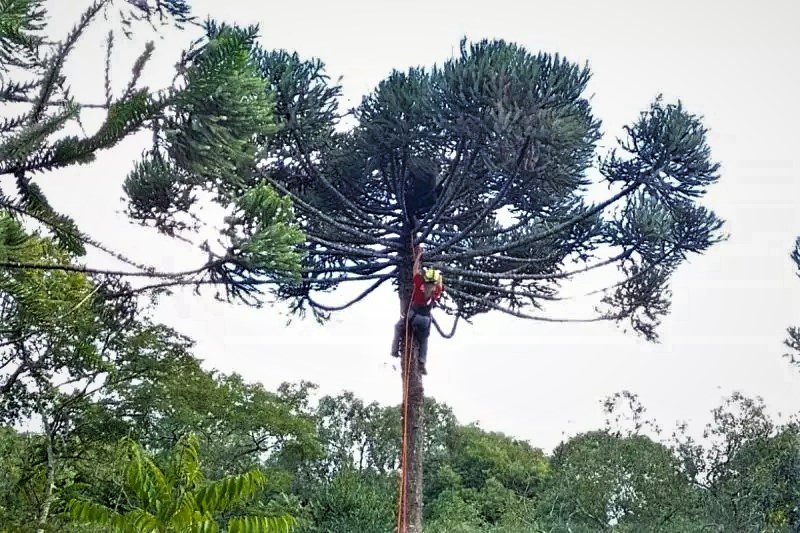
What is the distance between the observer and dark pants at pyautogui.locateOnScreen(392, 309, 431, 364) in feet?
38.0

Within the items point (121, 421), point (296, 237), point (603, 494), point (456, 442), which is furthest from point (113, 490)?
point (456, 442)

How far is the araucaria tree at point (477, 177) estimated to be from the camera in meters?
11.5

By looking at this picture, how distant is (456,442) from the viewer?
26656mm

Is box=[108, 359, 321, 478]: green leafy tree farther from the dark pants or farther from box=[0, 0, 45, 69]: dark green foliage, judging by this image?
box=[0, 0, 45, 69]: dark green foliage

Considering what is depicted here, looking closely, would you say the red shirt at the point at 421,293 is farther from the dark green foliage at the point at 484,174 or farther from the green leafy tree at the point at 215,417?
the green leafy tree at the point at 215,417

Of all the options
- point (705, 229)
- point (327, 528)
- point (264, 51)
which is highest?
point (264, 51)

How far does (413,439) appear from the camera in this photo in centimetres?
1241

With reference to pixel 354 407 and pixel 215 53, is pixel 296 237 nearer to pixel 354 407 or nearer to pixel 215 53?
pixel 215 53

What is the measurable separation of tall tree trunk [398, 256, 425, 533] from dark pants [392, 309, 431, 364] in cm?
12

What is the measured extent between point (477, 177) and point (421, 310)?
3.39 meters

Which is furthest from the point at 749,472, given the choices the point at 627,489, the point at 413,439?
the point at 413,439

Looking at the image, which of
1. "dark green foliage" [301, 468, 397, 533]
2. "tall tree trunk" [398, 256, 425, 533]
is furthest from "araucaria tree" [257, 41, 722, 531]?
"dark green foliage" [301, 468, 397, 533]

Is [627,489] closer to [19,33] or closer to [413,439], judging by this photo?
[413,439]

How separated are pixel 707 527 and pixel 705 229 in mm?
5374
